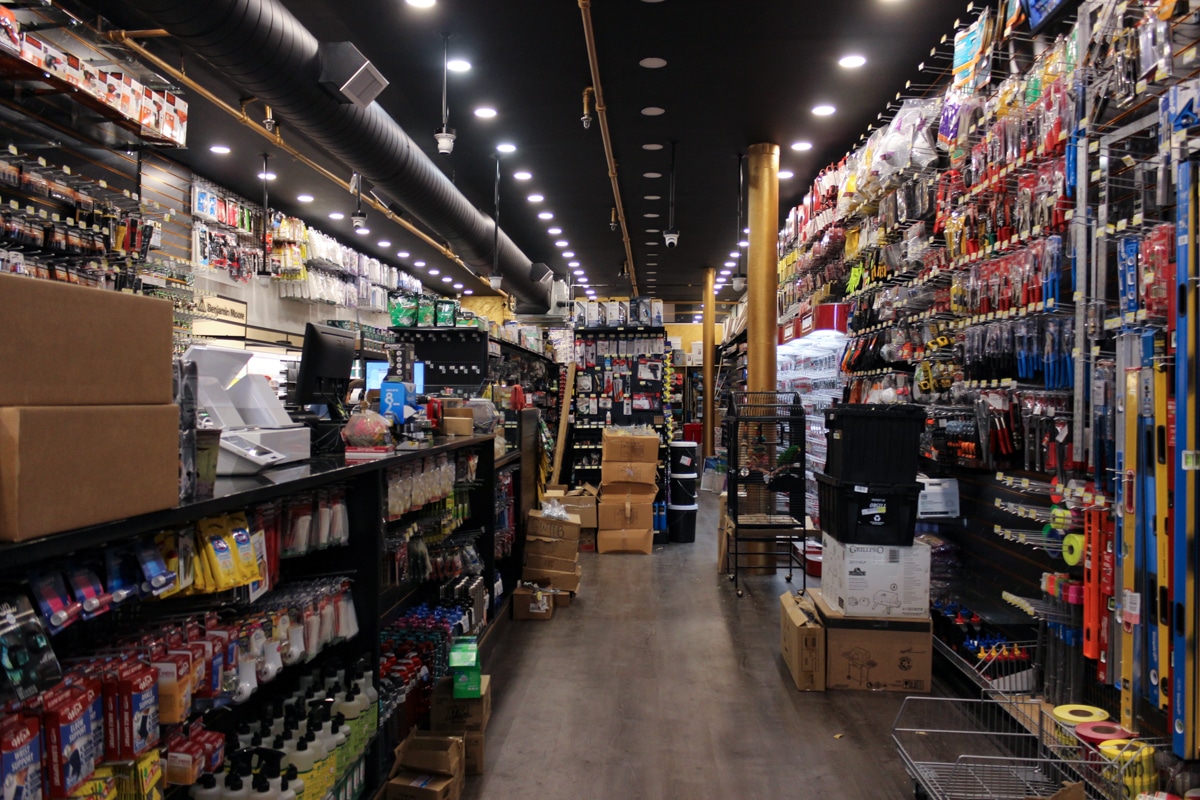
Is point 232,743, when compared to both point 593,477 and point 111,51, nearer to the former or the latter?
point 111,51

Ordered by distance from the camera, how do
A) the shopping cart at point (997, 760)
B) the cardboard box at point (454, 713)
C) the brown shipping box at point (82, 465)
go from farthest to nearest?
the cardboard box at point (454, 713)
the shopping cart at point (997, 760)
the brown shipping box at point (82, 465)

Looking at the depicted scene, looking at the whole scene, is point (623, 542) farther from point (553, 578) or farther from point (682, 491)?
point (553, 578)

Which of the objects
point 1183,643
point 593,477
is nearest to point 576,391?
point 593,477

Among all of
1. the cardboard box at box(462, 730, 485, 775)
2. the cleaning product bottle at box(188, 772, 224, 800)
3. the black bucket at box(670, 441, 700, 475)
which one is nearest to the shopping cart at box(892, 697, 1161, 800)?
the cardboard box at box(462, 730, 485, 775)

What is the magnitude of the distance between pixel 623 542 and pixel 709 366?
354 inches

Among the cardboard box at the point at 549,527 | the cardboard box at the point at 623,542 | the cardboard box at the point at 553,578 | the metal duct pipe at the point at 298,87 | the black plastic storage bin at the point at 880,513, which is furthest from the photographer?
the cardboard box at the point at 623,542

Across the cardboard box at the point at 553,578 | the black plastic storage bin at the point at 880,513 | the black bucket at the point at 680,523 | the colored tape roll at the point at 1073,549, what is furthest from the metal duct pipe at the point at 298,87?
the colored tape roll at the point at 1073,549

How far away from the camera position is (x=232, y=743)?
2.11m

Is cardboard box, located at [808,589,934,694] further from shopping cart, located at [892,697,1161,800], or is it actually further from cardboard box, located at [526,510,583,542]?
cardboard box, located at [526,510,583,542]

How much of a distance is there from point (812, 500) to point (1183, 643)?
217 inches

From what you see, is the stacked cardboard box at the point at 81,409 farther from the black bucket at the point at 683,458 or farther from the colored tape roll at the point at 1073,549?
the black bucket at the point at 683,458

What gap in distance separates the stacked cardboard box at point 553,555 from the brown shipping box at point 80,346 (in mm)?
4352

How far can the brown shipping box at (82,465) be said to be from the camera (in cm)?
118

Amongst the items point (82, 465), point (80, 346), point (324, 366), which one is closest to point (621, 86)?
point (324, 366)
